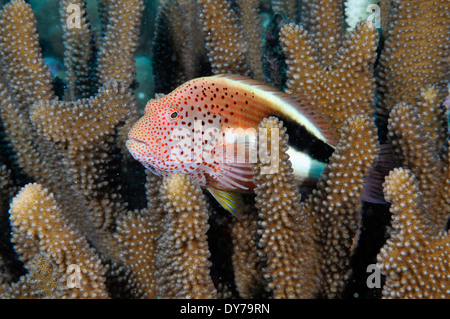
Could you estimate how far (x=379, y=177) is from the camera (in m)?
2.60

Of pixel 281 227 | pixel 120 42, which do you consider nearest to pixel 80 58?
pixel 120 42

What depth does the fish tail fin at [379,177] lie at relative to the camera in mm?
2564

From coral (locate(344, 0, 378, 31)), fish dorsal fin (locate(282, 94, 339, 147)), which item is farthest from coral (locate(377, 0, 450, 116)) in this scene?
coral (locate(344, 0, 378, 31))

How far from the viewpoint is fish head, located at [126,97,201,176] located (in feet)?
8.63

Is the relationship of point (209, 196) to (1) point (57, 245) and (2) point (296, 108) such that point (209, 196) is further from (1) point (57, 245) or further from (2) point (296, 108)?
(1) point (57, 245)

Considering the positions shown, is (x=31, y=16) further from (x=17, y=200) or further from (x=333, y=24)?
(x=333, y=24)

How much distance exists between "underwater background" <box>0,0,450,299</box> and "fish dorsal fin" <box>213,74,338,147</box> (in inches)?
8.0

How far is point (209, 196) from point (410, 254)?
163 centimetres

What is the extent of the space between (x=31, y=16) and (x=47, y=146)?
1.30 meters

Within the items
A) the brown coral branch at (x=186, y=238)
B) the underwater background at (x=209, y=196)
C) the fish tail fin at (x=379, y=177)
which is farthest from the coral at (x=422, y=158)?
the brown coral branch at (x=186, y=238)

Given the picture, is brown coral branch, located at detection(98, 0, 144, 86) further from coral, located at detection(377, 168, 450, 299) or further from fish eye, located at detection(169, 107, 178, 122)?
coral, located at detection(377, 168, 450, 299)

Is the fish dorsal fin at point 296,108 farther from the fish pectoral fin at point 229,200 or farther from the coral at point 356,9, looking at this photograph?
the coral at point 356,9

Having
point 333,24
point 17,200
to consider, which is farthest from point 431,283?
point 333,24

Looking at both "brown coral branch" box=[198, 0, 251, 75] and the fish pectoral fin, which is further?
"brown coral branch" box=[198, 0, 251, 75]
